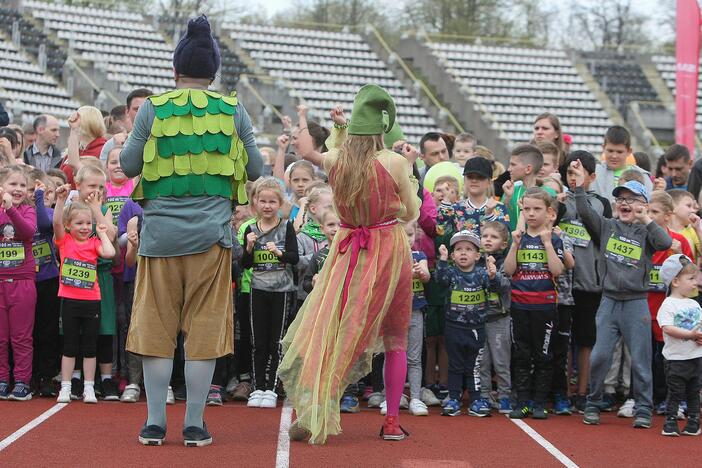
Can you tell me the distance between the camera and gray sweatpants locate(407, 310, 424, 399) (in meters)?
8.97

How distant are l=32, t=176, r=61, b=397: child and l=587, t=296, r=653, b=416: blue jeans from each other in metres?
4.30

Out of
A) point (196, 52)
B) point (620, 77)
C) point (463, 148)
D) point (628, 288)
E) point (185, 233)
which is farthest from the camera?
point (620, 77)

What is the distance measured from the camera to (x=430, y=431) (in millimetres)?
7914

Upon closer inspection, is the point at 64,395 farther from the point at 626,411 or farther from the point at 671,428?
the point at 671,428

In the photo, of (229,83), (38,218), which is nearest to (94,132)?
(38,218)

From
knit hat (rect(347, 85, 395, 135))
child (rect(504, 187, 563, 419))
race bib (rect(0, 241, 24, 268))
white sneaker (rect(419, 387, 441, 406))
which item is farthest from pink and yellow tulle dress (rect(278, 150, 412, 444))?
race bib (rect(0, 241, 24, 268))

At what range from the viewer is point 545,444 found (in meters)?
7.48

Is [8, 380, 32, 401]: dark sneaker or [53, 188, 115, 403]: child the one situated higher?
[53, 188, 115, 403]: child

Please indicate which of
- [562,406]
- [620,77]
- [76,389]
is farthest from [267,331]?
[620,77]

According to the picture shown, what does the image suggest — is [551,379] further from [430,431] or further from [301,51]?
[301,51]

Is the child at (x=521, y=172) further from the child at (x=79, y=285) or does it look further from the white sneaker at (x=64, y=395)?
the white sneaker at (x=64, y=395)

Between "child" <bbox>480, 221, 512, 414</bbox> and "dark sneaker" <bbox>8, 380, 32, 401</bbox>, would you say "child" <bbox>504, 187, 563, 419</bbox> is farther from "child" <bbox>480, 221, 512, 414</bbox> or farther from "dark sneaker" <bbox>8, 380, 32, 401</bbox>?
"dark sneaker" <bbox>8, 380, 32, 401</bbox>

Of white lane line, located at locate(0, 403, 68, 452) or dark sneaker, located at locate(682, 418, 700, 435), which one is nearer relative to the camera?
white lane line, located at locate(0, 403, 68, 452)

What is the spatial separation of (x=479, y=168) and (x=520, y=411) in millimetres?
2034
